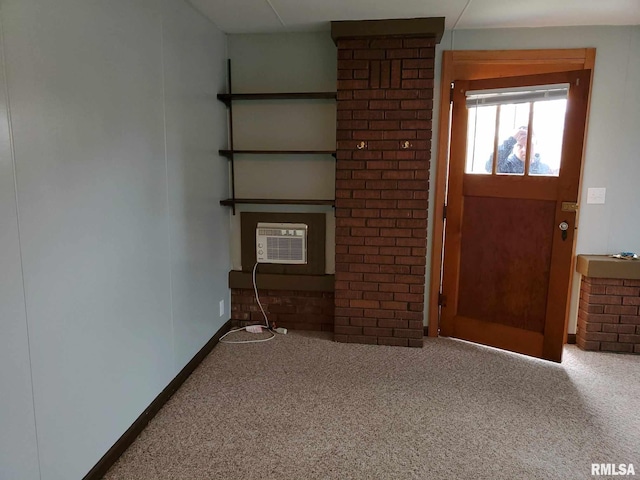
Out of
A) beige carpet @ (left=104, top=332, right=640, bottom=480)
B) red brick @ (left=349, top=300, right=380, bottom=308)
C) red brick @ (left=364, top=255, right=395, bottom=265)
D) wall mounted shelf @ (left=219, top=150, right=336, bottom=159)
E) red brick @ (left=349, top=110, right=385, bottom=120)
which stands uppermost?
red brick @ (left=349, top=110, right=385, bottom=120)

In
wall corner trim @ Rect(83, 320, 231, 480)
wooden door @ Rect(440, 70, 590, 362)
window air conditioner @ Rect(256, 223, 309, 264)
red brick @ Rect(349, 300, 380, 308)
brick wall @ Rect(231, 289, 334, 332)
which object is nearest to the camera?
wall corner trim @ Rect(83, 320, 231, 480)

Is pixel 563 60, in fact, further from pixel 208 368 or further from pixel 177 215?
pixel 208 368

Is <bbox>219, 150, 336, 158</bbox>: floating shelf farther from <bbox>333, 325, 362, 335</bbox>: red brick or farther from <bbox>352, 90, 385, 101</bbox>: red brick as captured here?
<bbox>333, 325, 362, 335</bbox>: red brick

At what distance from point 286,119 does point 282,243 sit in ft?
3.42

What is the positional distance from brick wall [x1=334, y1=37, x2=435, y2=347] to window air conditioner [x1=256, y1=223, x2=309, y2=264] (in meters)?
0.37

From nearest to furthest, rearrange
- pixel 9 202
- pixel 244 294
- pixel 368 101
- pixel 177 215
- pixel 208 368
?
pixel 9 202, pixel 177 215, pixel 208 368, pixel 368 101, pixel 244 294

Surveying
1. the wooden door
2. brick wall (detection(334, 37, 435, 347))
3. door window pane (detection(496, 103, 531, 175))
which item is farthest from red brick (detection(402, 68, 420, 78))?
door window pane (detection(496, 103, 531, 175))

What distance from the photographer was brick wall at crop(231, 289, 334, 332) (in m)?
3.80

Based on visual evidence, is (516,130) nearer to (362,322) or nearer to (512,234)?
(512,234)

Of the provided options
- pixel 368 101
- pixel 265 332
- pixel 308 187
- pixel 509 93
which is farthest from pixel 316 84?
pixel 265 332

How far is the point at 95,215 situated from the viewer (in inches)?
76.8

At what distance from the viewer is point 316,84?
11.7ft

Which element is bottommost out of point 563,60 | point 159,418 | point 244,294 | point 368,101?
point 159,418

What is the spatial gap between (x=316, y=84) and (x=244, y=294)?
1.89m
